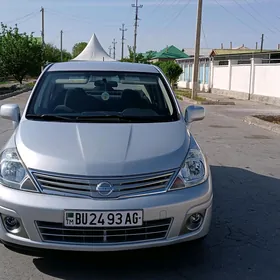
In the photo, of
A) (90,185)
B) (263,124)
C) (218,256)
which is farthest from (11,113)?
(263,124)

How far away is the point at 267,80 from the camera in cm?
2302

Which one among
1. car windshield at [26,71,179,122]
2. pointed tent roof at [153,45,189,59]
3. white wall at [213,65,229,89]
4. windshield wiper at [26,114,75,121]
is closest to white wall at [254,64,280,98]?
white wall at [213,65,229,89]

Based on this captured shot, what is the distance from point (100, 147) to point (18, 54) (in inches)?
1526

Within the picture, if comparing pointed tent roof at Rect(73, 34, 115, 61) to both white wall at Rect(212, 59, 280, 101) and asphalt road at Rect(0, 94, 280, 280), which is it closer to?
white wall at Rect(212, 59, 280, 101)

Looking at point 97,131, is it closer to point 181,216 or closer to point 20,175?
point 20,175

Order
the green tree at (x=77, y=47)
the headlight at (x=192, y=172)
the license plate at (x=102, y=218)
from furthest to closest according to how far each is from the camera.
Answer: the green tree at (x=77, y=47) → the headlight at (x=192, y=172) → the license plate at (x=102, y=218)

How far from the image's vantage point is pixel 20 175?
3.34 metres

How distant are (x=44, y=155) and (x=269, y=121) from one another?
1141cm

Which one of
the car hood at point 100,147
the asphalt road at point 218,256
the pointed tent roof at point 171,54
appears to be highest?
the pointed tent roof at point 171,54

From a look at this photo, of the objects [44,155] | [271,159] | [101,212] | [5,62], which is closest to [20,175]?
[44,155]

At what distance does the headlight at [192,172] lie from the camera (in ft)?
11.1

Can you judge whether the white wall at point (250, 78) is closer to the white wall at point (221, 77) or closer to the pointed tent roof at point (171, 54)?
the white wall at point (221, 77)

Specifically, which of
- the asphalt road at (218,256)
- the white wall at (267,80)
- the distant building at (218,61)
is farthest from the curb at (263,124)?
the distant building at (218,61)

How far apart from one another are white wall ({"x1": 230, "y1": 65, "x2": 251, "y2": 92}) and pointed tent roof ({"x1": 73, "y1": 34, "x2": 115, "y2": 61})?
16.0 metres
